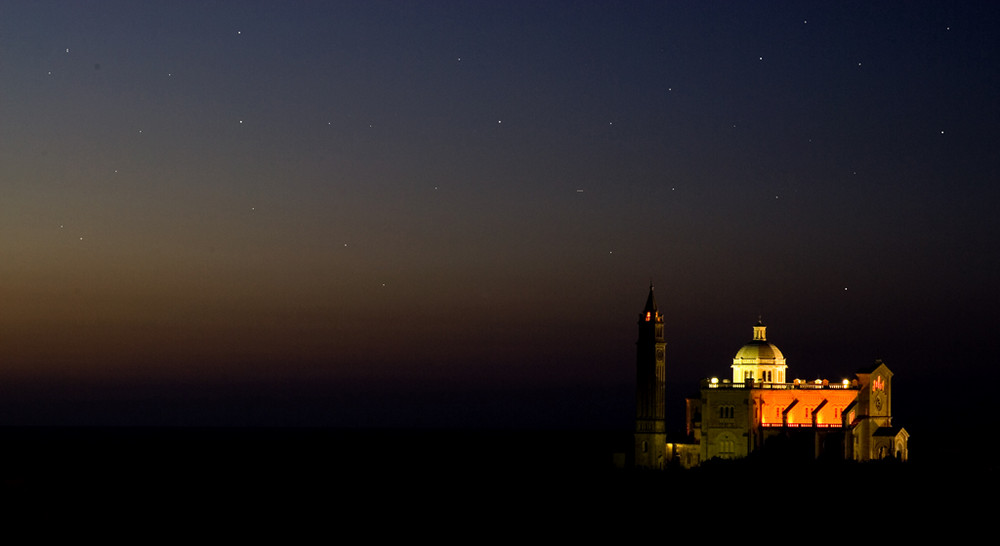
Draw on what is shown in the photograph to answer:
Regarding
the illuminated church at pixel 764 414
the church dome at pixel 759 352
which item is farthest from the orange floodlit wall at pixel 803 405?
the church dome at pixel 759 352

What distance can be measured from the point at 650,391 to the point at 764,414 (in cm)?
1044

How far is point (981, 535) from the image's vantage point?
297ft

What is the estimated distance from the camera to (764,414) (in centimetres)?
12362

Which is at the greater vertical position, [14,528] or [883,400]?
[883,400]

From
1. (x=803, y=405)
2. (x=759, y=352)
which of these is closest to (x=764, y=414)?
(x=803, y=405)

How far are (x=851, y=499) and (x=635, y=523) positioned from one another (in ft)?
46.5

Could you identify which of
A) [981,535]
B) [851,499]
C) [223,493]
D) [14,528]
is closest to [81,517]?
[14,528]

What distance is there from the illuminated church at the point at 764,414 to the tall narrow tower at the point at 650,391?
8cm

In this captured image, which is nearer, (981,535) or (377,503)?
(981,535)

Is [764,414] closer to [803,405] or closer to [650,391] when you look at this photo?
[803,405]

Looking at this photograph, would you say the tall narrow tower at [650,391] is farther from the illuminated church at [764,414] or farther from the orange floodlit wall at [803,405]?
the orange floodlit wall at [803,405]

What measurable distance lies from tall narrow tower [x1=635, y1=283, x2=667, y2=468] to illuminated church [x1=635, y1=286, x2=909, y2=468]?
8 centimetres

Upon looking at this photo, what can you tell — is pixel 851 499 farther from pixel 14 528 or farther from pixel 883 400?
pixel 14 528

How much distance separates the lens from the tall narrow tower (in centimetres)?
12800
